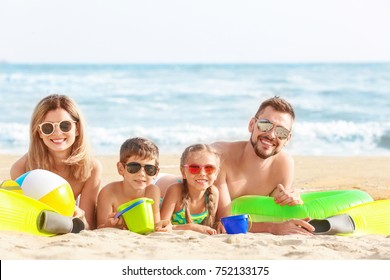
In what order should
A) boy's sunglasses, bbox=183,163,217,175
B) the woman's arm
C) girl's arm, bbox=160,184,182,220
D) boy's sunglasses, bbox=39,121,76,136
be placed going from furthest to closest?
the woman's arm, boy's sunglasses, bbox=39,121,76,136, girl's arm, bbox=160,184,182,220, boy's sunglasses, bbox=183,163,217,175

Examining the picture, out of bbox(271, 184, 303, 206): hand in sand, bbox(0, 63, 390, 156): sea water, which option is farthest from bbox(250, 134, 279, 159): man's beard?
bbox(0, 63, 390, 156): sea water

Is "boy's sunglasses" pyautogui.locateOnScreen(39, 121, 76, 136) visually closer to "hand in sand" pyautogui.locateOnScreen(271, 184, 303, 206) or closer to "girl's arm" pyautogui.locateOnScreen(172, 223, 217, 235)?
"girl's arm" pyautogui.locateOnScreen(172, 223, 217, 235)

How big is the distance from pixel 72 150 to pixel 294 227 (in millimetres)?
1668

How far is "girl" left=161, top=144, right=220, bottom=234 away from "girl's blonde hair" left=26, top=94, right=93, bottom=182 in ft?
2.22

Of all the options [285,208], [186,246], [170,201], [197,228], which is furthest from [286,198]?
[186,246]

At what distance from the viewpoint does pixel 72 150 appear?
15.9 ft

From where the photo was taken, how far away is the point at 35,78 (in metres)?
25.7

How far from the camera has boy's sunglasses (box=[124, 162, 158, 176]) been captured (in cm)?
445

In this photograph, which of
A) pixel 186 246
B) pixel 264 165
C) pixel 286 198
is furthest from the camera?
pixel 264 165

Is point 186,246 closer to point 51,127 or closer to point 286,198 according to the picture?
point 286,198
